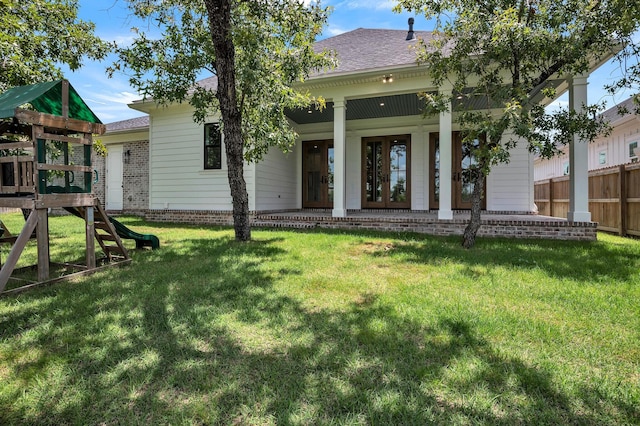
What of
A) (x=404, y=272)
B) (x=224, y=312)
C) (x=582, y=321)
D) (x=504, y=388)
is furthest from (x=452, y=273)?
(x=224, y=312)

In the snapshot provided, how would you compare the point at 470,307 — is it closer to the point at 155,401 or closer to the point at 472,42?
the point at 155,401

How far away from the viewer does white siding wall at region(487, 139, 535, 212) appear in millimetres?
9016

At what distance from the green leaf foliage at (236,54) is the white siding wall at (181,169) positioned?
328cm

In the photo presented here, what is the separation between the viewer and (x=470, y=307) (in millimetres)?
2795

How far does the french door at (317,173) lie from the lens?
10828mm

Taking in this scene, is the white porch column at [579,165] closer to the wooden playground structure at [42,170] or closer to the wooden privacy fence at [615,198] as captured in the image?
the wooden privacy fence at [615,198]

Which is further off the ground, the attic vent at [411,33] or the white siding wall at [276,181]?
the attic vent at [411,33]

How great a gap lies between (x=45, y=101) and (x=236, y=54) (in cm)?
316

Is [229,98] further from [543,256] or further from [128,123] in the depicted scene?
[128,123]

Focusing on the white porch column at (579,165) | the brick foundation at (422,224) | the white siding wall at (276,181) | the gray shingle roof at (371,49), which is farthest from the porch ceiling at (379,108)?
the brick foundation at (422,224)

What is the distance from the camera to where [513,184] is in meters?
9.14

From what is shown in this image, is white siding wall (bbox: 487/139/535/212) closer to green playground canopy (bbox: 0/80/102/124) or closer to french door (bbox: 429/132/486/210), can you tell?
french door (bbox: 429/132/486/210)

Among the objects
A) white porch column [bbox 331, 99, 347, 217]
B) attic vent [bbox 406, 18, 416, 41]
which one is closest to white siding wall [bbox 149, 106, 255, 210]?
white porch column [bbox 331, 99, 347, 217]

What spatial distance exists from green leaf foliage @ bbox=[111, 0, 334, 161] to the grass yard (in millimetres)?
3331
